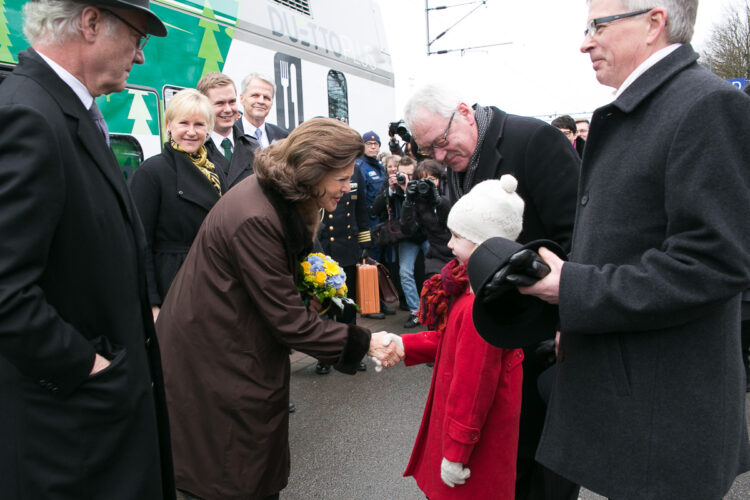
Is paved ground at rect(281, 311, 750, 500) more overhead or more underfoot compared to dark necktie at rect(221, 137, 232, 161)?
more underfoot

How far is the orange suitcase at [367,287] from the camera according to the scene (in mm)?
5703

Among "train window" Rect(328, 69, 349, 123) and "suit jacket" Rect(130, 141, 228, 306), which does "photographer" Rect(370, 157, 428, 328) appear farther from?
"suit jacket" Rect(130, 141, 228, 306)

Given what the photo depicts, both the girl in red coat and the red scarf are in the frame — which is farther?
the red scarf

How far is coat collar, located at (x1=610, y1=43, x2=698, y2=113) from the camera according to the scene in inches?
51.0

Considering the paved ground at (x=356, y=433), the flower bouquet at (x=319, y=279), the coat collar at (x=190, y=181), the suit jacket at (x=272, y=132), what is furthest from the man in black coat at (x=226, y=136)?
the paved ground at (x=356, y=433)

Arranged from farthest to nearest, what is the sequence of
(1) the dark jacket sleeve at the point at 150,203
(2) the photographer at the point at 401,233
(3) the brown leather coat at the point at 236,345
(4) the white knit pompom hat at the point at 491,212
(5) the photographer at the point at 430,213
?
1. (2) the photographer at the point at 401,233
2. (5) the photographer at the point at 430,213
3. (1) the dark jacket sleeve at the point at 150,203
4. (3) the brown leather coat at the point at 236,345
5. (4) the white knit pompom hat at the point at 491,212

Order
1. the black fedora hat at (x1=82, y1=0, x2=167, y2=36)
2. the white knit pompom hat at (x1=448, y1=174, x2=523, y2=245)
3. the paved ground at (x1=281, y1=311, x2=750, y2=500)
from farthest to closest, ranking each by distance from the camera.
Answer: the paved ground at (x1=281, y1=311, x2=750, y2=500) < the white knit pompom hat at (x1=448, y1=174, x2=523, y2=245) < the black fedora hat at (x1=82, y1=0, x2=167, y2=36)

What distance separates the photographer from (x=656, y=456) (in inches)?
50.4

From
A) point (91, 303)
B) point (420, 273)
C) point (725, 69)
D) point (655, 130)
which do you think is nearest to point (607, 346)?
point (655, 130)

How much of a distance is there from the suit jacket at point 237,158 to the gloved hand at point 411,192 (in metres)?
2.02

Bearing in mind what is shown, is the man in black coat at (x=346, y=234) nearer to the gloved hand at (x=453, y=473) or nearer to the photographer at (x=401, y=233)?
the photographer at (x=401, y=233)

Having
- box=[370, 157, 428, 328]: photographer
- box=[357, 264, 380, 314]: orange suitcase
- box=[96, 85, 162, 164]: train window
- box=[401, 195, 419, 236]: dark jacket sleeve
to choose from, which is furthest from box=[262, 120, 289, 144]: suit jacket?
box=[370, 157, 428, 328]: photographer

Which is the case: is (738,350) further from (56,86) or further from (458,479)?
(56,86)

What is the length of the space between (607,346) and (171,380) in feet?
5.29
